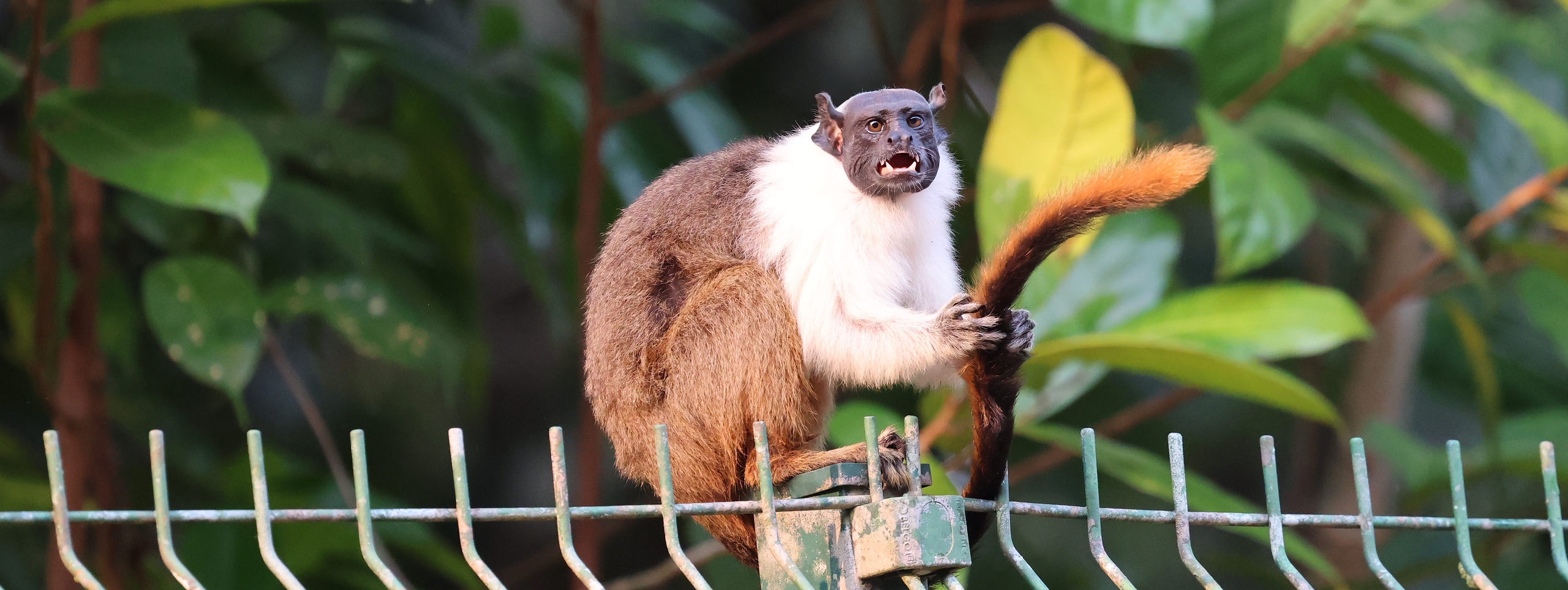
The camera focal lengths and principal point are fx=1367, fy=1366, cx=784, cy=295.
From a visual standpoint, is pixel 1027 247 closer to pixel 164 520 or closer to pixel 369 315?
pixel 164 520

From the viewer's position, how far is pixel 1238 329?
240 cm

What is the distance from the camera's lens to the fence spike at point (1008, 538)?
46.5 inches

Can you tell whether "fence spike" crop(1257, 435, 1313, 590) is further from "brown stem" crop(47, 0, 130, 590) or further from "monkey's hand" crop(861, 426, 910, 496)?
"brown stem" crop(47, 0, 130, 590)

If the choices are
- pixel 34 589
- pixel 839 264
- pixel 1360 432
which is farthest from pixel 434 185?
pixel 1360 432

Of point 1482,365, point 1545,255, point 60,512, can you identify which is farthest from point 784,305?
point 1482,365

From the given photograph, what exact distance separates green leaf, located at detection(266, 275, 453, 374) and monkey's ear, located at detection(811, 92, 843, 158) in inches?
45.5

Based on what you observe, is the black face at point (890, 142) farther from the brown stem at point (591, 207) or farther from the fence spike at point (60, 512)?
the brown stem at point (591, 207)

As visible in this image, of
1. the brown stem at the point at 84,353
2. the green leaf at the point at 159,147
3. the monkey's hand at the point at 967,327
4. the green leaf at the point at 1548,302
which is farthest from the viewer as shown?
the green leaf at the point at 1548,302

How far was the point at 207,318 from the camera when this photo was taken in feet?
7.74

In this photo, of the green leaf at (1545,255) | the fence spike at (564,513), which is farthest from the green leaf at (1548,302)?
the fence spike at (564,513)

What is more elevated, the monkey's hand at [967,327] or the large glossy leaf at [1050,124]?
the large glossy leaf at [1050,124]

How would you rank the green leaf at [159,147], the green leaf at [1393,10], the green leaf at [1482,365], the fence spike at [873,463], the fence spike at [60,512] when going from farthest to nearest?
the green leaf at [1482,365], the green leaf at [1393,10], the green leaf at [159,147], the fence spike at [873,463], the fence spike at [60,512]

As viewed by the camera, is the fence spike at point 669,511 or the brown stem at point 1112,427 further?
the brown stem at point 1112,427

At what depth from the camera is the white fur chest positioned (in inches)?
68.6
